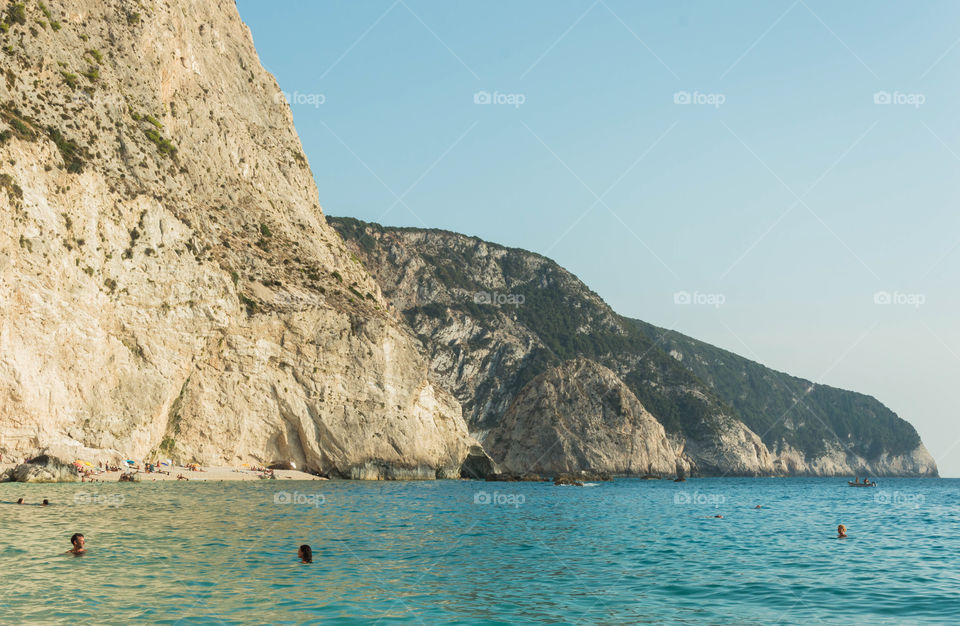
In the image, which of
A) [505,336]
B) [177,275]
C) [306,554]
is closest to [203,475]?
[177,275]

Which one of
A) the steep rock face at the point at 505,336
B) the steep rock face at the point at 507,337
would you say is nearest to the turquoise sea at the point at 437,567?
the steep rock face at the point at 505,336

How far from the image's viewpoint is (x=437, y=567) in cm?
2153

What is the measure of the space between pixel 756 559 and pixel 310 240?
71030mm

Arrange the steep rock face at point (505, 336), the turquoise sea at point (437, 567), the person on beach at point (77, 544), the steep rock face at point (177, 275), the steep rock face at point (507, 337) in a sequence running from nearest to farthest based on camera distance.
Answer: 1. the turquoise sea at point (437, 567)
2. the person on beach at point (77, 544)
3. the steep rock face at point (177, 275)
4. the steep rock face at point (505, 336)
5. the steep rock face at point (507, 337)

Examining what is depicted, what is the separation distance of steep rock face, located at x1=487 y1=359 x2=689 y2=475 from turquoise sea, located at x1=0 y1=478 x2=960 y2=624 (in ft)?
298

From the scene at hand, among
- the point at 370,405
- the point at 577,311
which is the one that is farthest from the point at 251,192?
the point at 577,311

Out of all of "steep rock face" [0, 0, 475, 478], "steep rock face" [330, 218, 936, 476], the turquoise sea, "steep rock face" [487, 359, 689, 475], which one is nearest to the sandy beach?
"steep rock face" [0, 0, 475, 478]

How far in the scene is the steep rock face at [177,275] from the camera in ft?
175

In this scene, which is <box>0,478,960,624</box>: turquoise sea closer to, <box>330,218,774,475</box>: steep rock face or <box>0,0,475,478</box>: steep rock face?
<box>0,0,475,478</box>: steep rock face

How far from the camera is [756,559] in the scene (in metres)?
25.2

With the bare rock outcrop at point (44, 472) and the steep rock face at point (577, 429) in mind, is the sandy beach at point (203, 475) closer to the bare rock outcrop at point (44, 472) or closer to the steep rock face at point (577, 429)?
the bare rock outcrop at point (44, 472)

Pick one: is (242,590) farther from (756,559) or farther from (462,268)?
(462,268)

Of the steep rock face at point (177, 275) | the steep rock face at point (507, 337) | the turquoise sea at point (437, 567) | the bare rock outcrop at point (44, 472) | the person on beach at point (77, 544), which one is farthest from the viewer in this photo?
the steep rock face at point (507, 337)

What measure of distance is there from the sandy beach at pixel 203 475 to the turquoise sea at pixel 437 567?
12.0m
